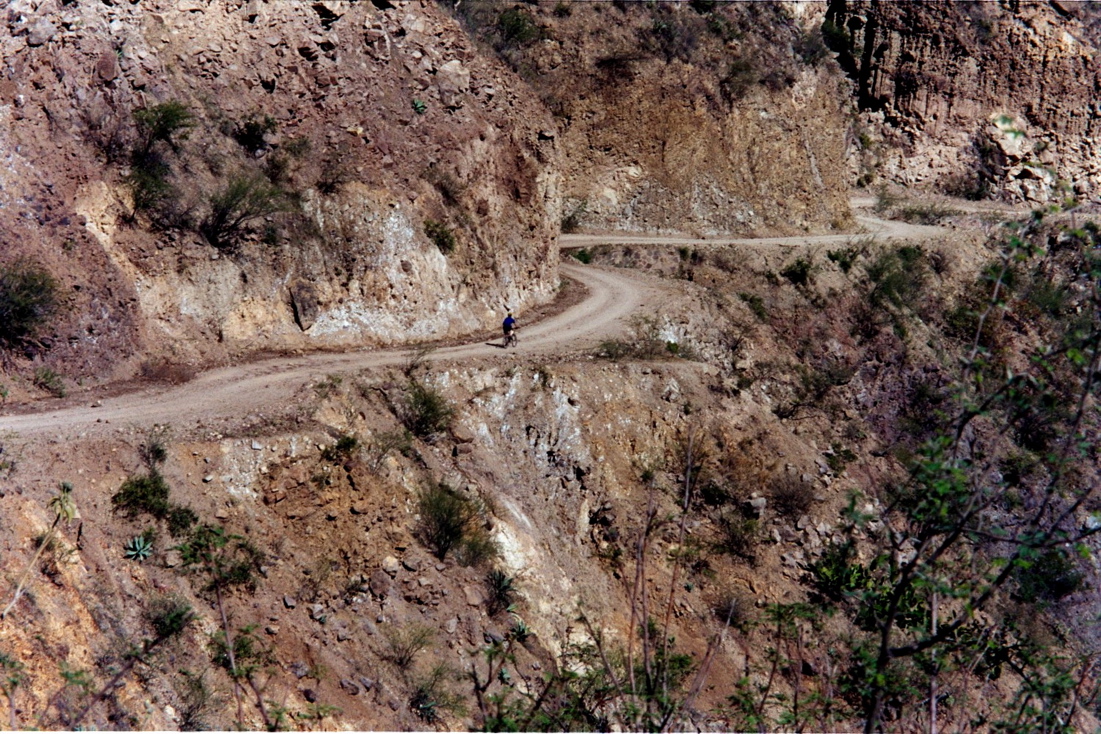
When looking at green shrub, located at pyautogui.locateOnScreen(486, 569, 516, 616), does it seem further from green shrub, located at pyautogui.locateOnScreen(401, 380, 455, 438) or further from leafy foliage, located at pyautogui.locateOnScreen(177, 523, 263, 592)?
leafy foliage, located at pyautogui.locateOnScreen(177, 523, 263, 592)

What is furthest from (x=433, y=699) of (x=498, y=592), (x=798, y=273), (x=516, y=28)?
(x=516, y=28)

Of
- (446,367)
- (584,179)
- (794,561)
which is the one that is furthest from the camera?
(584,179)

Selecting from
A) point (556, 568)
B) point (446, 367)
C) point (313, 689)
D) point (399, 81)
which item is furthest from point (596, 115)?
point (313, 689)

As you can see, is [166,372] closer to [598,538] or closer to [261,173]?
[261,173]

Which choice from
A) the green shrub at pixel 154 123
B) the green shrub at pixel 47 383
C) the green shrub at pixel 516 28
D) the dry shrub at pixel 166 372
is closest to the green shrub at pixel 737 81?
the green shrub at pixel 516 28

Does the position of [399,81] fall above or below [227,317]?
above

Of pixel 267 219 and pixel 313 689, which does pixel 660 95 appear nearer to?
pixel 267 219
